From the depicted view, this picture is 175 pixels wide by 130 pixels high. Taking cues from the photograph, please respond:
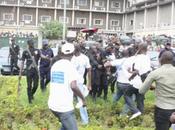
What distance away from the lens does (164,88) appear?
7234mm

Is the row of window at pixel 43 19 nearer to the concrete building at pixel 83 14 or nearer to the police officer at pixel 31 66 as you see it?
the concrete building at pixel 83 14

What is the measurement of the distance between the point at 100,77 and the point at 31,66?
6.57 ft

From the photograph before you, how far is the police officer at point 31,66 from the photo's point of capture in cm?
1306

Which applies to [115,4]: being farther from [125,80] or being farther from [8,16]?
[125,80]

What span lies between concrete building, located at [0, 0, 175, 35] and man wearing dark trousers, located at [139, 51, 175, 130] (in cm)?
5880

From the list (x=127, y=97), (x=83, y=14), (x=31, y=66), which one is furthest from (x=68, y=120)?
(x=83, y=14)

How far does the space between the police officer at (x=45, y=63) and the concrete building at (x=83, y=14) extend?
170ft

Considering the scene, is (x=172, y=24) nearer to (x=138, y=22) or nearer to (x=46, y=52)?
(x=138, y=22)

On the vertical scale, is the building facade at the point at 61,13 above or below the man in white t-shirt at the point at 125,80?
above

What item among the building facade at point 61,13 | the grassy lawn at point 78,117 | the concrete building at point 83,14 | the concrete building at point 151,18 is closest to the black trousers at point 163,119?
the grassy lawn at point 78,117

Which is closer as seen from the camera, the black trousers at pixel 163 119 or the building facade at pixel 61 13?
the black trousers at pixel 163 119

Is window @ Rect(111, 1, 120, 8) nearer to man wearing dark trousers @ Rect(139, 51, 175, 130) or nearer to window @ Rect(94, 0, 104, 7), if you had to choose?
window @ Rect(94, 0, 104, 7)

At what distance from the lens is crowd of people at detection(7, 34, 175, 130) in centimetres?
711

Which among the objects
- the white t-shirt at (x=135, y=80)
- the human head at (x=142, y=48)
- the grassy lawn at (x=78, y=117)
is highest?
the human head at (x=142, y=48)
